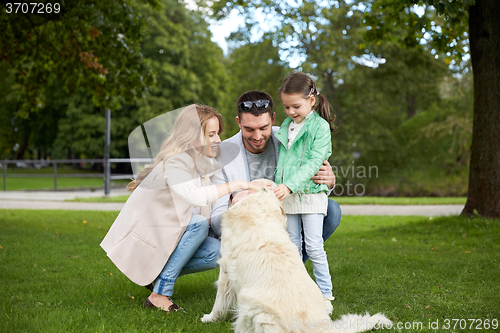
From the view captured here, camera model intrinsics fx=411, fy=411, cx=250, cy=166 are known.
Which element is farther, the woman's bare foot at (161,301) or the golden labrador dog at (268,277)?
the woman's bare foot at (161,301)

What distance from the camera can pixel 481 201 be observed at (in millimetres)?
7723

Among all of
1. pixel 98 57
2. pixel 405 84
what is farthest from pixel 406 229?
pixel 405 84

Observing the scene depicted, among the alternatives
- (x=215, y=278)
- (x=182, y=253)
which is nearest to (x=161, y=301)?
(x=182, y=253)

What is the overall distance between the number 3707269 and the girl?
6367mm

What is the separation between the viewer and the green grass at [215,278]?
3.49 meters

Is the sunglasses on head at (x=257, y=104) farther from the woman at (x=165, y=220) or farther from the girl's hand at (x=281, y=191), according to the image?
the girl's hand at (x=281, y=191)

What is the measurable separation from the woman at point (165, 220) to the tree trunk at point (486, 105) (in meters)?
6.16

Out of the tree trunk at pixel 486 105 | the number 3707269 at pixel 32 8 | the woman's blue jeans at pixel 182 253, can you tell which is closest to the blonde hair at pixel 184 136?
the woman's blue jeans at pixel 182 253

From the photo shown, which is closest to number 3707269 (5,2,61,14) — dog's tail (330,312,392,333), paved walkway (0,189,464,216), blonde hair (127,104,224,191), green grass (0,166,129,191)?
paved walkway (0,189,464,216)

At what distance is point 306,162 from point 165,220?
135 centimetres

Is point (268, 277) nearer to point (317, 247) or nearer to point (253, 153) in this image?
point (317, 247)

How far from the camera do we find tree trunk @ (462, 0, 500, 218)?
753 centimetres

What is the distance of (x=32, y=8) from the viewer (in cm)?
812

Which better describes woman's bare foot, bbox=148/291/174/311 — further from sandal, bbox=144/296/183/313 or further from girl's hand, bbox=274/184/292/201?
girl's hand, bbox=274/184/292/201
